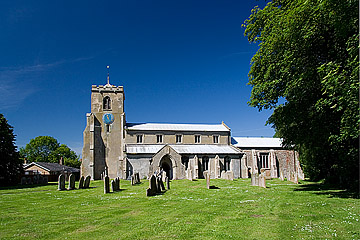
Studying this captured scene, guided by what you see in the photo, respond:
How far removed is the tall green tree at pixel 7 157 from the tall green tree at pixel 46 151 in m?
37.6

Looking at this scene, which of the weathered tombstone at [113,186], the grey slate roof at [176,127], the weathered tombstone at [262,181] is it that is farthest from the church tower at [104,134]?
the weathered tombstone at [262,181]

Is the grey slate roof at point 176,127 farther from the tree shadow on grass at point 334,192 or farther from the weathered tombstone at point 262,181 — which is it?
the tree shadow on grass at point 334,192

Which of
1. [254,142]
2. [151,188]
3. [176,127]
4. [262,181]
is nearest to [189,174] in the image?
[176,127]

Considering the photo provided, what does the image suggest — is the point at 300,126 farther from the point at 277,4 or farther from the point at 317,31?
the point at 277,4

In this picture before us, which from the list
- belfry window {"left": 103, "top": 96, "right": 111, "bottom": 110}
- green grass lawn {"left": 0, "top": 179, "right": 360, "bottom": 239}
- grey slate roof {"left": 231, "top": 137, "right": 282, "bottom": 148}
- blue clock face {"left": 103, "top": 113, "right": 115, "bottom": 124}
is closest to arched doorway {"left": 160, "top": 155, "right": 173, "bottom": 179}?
blue clock face {"left": 103, "top": 113, "right": 115, "bottom": 124}

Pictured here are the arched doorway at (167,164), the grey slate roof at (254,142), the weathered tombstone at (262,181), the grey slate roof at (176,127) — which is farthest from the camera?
the grey slate roof at (254,142)

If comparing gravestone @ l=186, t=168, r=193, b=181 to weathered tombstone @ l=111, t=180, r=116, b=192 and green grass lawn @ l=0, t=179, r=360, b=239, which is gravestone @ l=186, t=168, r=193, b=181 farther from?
green grass lawn @ l=0, t=179, r=360, b=239

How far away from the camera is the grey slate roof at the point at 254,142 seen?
41938mm

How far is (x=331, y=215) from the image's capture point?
9211 mm

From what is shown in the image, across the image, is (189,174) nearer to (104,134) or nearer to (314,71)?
(104,134)

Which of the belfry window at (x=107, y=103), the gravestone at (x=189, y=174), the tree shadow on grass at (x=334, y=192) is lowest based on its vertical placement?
the gravestone at (x=189, y=174)

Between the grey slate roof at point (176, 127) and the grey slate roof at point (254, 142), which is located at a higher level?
the grey slate roof at point (176, 127)

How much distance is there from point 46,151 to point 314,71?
7945cm

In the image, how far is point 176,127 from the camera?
4306 cm
